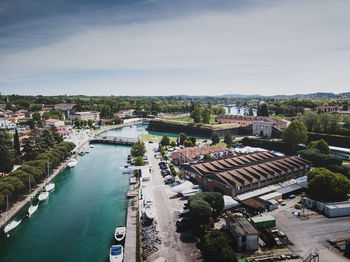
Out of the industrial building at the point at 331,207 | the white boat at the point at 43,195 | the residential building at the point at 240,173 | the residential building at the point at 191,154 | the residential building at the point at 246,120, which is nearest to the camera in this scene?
the industrial building at the point at 331,207

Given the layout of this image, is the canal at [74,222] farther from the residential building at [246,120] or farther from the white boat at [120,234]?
the residential building at [246,120]

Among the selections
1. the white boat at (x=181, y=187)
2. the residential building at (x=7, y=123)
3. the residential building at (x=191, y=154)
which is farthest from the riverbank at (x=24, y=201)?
the residential building at (x=7, y=123)

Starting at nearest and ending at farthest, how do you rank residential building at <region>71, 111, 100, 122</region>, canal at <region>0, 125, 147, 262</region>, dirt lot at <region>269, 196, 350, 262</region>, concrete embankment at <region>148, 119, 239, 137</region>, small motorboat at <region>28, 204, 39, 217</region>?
Answer: dirt lot at <region>269, 196, 350, 262</region>, canal at <region>0, 125, 147, 262</region>, small motorboat at <region>28, 204, 39, 217</region>, concrete embankment at <region>148, 119, 239, 137</region>, residential building at <region>71, 111, 100, 122</region>

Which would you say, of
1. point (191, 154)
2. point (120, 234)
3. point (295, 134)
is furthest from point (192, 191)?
point (295, 134)

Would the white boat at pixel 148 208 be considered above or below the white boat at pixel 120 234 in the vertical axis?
above

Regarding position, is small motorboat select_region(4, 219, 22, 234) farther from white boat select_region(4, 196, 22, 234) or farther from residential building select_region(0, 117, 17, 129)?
residential building select_region(0, 117, 17, 129)

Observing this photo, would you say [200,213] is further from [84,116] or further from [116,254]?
[84,116]

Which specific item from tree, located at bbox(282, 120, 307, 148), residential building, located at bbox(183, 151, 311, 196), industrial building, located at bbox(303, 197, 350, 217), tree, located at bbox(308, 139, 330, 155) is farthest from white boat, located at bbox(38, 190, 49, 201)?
tree, located at bbox(308, 139, 330, 155)
